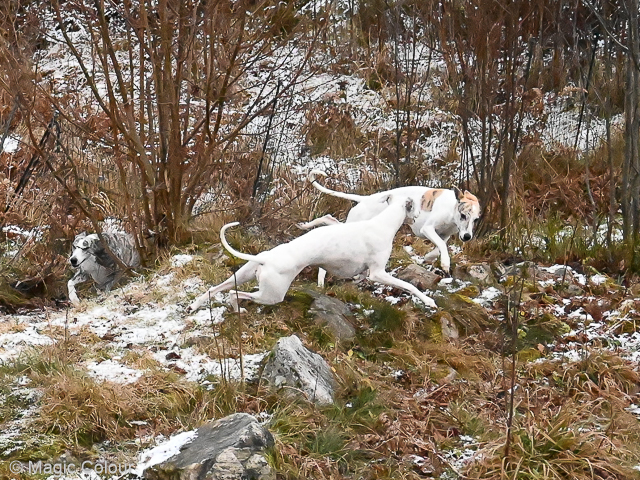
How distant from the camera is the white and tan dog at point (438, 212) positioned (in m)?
5.62

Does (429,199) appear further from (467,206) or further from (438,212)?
(467,206)

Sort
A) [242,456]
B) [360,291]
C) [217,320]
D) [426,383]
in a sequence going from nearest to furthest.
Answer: [242,456], [426,383], [217,320], [360,291]

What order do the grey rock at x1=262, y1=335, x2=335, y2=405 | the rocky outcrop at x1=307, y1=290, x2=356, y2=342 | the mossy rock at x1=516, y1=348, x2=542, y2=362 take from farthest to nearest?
the rocky outcrop at x1=307, y1=290, x2=356, y2=342, the mossy rock at x1=516, y1=348, x2=542, y2=362, the grey rock at x1=262, y1=335, x2=335, y2=405

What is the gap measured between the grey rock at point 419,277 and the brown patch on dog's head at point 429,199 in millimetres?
550

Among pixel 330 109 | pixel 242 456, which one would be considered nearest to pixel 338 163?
pixel 330 109

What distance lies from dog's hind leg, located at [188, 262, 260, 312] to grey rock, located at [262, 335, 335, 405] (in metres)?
0.76

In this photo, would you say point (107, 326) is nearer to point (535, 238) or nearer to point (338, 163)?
point (535, 238)

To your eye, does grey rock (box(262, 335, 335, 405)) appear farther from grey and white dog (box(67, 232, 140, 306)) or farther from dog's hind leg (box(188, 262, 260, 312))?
grey and white dog (box(67, 232, 140, 306))

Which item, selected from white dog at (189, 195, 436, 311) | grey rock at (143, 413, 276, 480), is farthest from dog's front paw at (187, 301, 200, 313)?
grey rock at (143, 413, 276, 480)

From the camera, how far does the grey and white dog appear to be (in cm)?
669

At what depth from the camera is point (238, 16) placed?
6.29m

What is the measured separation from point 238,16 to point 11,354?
10.4 feet

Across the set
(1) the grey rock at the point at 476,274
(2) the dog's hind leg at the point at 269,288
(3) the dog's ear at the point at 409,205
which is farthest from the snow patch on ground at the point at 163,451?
(1) the grey rock at the point at 476,274

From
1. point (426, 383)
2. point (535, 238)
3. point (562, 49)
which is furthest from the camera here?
point (562, 49)
